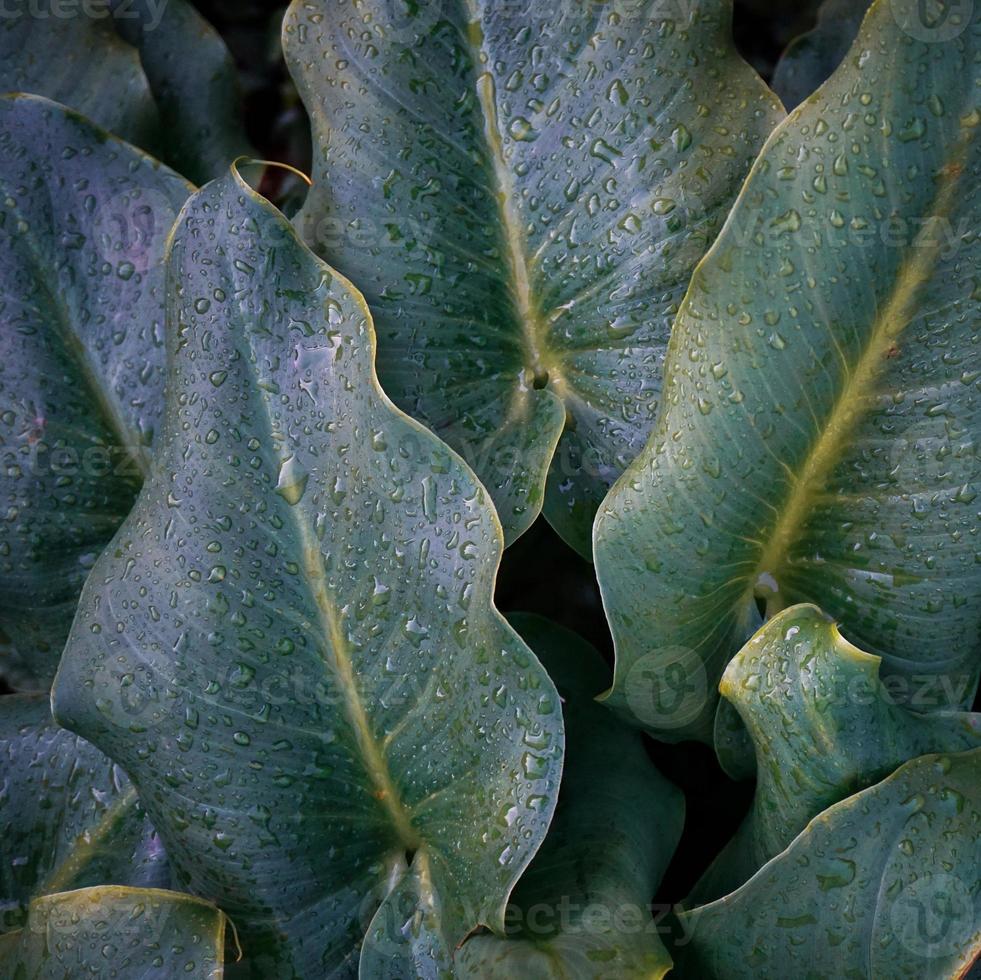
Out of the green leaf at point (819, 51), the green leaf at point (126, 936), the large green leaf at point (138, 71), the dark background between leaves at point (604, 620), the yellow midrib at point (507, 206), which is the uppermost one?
the green leaf at point (819, 51)

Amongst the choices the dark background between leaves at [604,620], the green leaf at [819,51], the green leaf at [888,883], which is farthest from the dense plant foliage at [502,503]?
the green leaf at [819,51]

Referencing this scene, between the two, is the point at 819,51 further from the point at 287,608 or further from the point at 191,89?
the point at 287,608

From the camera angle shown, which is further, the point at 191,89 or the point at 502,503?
the point at 191,89

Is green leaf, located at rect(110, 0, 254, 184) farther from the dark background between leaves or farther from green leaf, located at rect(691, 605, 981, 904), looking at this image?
green leaf, located at rect(691, 605, 981, 904)

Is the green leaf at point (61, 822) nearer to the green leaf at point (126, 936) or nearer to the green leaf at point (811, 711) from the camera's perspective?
the green leaf at point (126, 936)

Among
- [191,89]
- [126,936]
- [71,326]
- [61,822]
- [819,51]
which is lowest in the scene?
[61,822]

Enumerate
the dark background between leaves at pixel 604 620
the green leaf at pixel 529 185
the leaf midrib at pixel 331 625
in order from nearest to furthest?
1. the leaf midrib at pixel 331 625
2. the green leaf at pixel 529 185
3. the dark background between leaves at pixel 604 620

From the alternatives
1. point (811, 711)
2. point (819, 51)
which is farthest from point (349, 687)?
point (819, 51)
